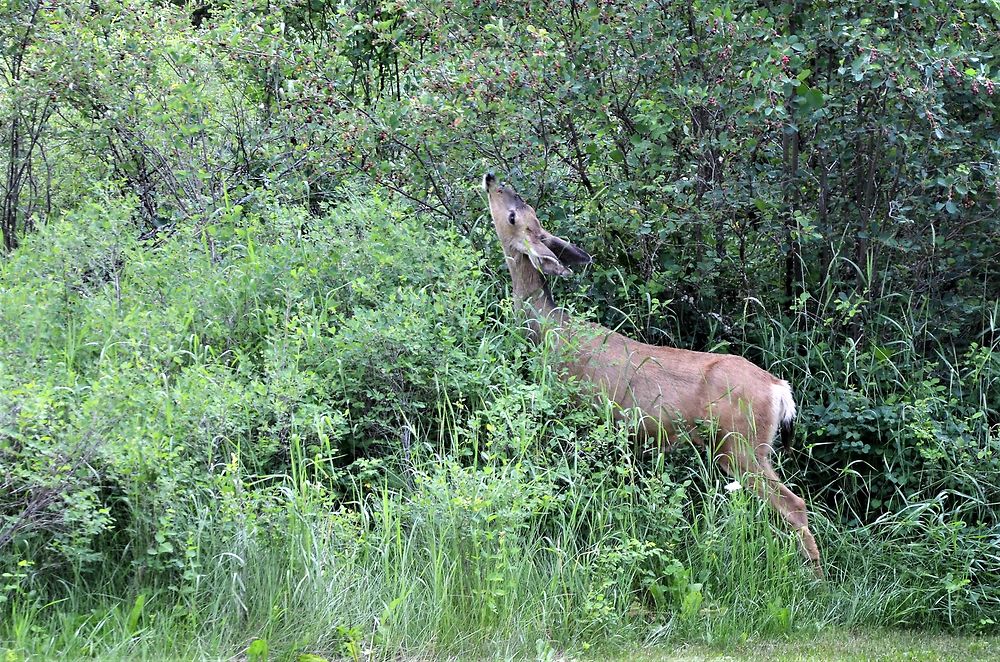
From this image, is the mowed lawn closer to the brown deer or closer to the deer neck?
the brown deer

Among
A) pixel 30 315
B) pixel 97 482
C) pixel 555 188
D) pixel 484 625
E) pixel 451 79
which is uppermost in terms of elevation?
pixel 451 79

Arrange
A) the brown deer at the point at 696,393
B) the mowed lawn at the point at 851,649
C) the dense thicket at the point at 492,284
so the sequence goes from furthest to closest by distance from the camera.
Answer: the brown deer at the point at 696,393 < the dense thicket at the point at 492,284 < the mowed lawn at the point at 851,649

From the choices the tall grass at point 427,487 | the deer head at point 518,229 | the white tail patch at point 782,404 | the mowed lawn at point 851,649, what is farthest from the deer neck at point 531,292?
the mowed lawn at point 851,649

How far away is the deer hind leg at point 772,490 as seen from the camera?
6164mm

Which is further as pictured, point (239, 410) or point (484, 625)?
point (239, 410)

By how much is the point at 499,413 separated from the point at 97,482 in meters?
1.97

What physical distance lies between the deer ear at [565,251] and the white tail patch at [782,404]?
4.88 feet

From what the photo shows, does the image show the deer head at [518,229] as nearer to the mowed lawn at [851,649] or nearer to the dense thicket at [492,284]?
the dense thicket at [492,284]

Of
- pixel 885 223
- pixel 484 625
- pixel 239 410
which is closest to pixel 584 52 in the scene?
pixel 885 223

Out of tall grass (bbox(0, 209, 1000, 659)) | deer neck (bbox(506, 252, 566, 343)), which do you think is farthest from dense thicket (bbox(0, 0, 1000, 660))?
deer neck (bbox(506, 252, 566, 343))

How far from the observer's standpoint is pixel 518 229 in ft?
24.2

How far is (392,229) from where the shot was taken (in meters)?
7.16

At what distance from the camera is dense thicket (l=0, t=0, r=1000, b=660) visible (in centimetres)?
529

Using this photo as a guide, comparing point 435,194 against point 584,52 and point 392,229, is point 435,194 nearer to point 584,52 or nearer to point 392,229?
point 392,229
